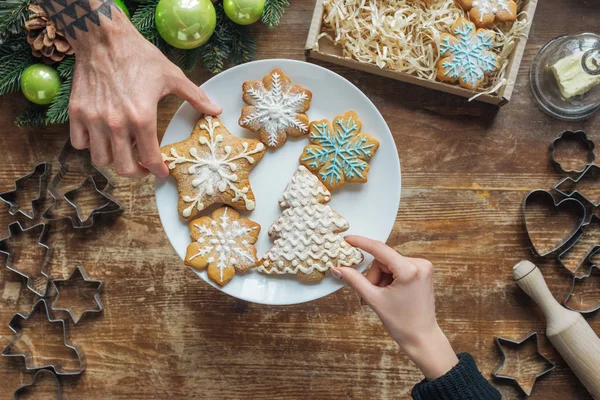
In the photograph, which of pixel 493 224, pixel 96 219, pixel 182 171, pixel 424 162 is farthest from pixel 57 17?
pixel 493 224

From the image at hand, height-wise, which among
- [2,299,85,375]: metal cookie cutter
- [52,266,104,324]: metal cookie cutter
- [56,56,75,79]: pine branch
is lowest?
[2,299,85,375]: metal cookie cutter

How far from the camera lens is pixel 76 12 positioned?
1.32m

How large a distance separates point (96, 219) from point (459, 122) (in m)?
1.19

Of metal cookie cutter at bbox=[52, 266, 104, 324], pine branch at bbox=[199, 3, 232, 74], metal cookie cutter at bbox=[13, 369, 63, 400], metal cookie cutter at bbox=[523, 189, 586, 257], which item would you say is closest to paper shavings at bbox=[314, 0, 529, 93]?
pine branch at bbox=[199, 3, 232, 74]

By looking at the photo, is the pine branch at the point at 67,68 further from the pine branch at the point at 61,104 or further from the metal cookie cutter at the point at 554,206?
the metal cookie cutter at the point at 554,206

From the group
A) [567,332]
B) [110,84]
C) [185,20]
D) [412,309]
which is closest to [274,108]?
[185,20]

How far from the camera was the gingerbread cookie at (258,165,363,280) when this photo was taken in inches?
58.3

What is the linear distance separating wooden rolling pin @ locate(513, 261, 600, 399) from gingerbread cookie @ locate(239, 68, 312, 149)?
81 cm

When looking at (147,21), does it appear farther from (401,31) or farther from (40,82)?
(401,31)

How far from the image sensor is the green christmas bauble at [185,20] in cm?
140

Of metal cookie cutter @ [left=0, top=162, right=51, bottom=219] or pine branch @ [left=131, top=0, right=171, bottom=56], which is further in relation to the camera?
metal cookie cutter @ [left=0, top=162, right=51, bottom=219]

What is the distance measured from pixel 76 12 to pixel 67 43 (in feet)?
0.76

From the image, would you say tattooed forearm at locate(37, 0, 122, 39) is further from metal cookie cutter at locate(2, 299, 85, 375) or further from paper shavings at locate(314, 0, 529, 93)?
metal cookie cutter at locate(2, 299, 85, 375)

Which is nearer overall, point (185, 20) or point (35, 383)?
point (185, 20)
